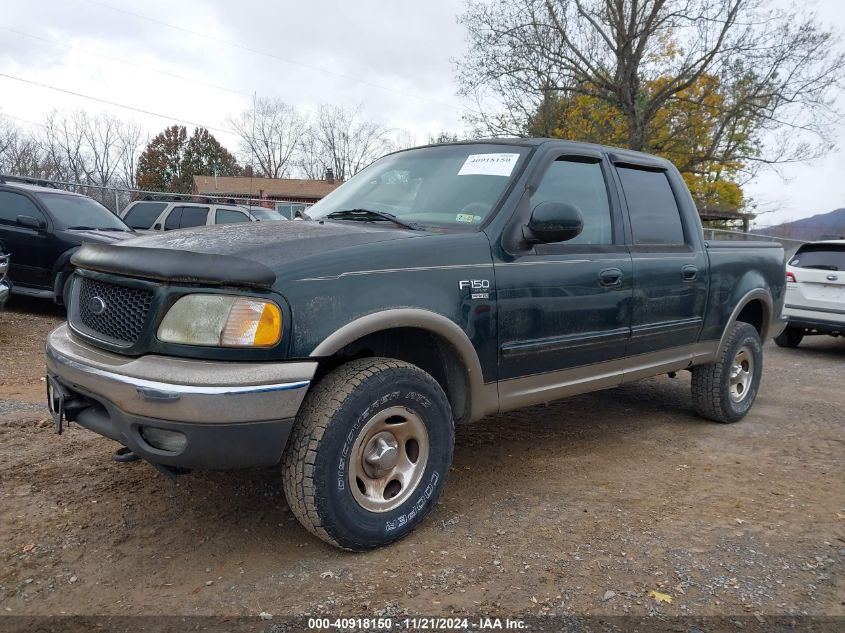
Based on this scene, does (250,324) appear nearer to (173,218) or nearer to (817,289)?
(817,289)

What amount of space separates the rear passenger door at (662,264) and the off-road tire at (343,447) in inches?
73.2

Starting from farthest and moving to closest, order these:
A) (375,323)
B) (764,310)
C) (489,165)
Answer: (764,310) → (489,165) → (375,323)

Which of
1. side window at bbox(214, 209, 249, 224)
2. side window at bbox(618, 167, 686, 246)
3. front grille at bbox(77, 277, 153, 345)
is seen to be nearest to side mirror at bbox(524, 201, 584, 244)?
side window at bbox(618, 167, 686, 246)

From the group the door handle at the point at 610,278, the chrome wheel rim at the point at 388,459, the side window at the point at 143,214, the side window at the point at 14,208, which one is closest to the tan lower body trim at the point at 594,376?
the door handle at the point at 610,278

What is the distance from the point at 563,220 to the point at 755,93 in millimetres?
20939

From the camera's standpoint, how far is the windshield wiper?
3391 millimetres

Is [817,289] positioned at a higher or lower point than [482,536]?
higher

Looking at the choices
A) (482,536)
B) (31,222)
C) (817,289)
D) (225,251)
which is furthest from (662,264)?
(31,222)

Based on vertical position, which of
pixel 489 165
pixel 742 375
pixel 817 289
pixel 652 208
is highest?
pixel 489 165

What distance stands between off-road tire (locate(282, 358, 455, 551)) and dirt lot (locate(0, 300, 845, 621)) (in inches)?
5.3

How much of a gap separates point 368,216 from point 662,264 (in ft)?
6.63

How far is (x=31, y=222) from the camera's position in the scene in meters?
8.59

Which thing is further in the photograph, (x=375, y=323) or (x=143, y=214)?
(x=143, y=214)

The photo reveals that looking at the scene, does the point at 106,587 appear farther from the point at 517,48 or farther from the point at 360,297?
the point at 517,48
